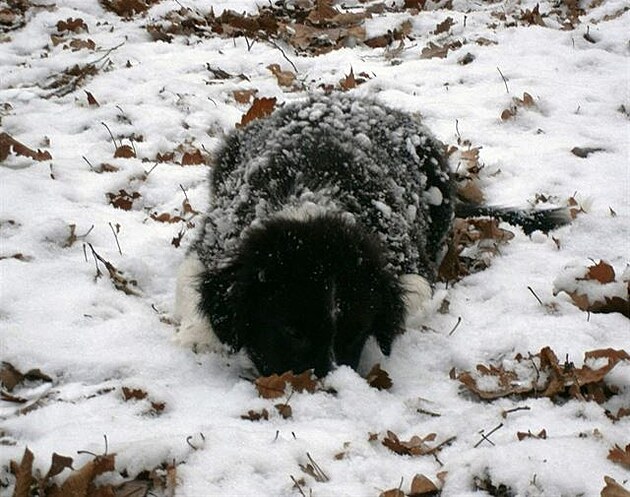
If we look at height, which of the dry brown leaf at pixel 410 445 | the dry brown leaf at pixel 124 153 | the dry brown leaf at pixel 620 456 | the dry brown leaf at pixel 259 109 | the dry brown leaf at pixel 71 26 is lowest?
the dry brown leaf at pixel 71 26

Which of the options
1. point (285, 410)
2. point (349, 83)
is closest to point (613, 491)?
point (285, 410)

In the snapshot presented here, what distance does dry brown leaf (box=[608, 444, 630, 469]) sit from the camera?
2.84 metres

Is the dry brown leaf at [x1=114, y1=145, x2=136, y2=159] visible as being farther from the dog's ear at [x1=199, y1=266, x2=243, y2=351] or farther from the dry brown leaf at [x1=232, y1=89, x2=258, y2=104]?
the dog's ear at [x1=199, y1=266, x2=243, y2=351]

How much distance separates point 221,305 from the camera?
4.02m

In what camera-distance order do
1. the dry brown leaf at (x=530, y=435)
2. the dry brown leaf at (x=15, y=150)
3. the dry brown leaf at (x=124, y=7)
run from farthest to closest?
1. the dry brown leaf at (x=124, y=7)
2. the dry brown leaf at (x=15, y=150)
3. the dry brown leaf at (x=530, y=435)

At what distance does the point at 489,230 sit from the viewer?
561 cm

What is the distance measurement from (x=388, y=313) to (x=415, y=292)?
447 millimetres

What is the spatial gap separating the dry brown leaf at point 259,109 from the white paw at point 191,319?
3113mm

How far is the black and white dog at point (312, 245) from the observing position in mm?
3756

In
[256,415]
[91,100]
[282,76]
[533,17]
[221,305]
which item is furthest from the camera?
[533,17]

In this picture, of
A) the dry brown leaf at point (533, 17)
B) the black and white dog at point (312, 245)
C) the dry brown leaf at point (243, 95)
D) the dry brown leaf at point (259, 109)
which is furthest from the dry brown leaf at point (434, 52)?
the black and white dog at point (312, 245)

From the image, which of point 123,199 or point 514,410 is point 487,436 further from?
point 123,199

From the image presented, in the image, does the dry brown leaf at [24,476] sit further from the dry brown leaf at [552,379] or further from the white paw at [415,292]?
the white paw at [415,292]

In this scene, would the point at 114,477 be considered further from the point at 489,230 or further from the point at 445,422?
the point at 489,230
